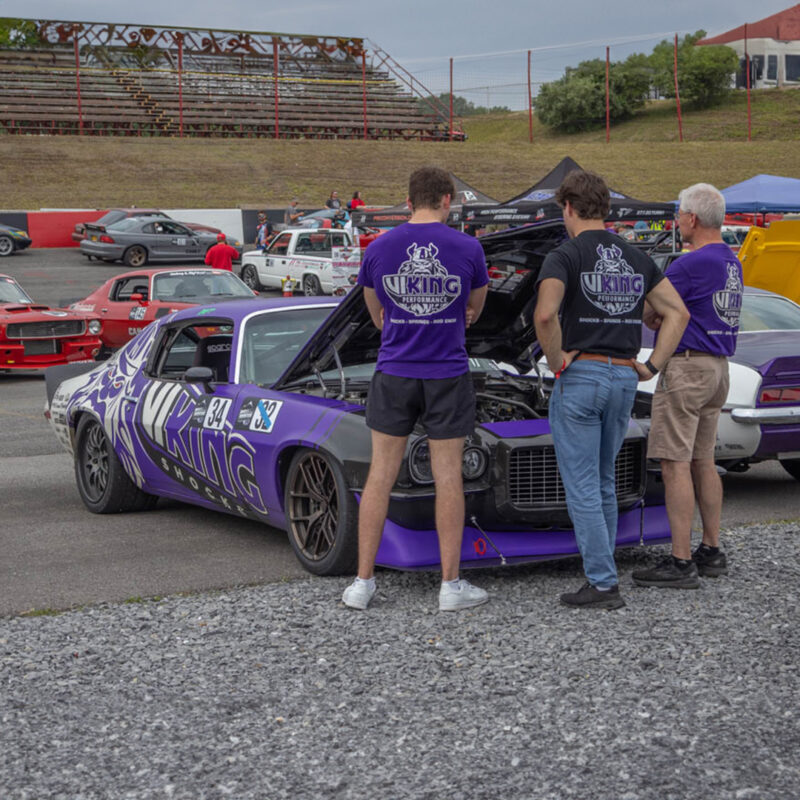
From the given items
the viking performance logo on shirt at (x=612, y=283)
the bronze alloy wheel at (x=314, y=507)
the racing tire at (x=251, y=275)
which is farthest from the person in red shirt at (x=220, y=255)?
the viking performance logo on shirt at (x=612, y=283)

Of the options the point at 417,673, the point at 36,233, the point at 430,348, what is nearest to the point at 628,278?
the point at 430,348

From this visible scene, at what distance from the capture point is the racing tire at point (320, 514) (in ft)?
18.5

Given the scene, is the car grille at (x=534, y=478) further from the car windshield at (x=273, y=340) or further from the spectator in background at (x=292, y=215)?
the spectator in background at (x=292, y=215)

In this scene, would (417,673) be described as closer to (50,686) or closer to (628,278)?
(50,686)

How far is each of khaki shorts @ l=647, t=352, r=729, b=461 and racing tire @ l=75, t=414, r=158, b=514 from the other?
356cm

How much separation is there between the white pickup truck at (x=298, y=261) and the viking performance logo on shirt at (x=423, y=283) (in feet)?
71.1

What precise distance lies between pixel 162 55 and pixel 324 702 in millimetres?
54090

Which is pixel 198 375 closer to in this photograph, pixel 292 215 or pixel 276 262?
pixel 276 262

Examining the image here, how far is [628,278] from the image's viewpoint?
5094mm

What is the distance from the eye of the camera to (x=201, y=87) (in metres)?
53.1

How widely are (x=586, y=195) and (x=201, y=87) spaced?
5042 cm

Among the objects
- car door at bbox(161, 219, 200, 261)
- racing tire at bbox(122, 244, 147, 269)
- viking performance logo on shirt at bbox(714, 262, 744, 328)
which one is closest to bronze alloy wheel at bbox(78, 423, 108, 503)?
viking performance logo on shirt at bbox(714, 262, 744, 328)

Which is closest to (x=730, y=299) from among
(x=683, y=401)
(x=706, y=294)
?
(x=706, y=294)

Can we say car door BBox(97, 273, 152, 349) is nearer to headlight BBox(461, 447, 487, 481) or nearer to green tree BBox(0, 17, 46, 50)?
headlight BBox(461, 447, 487, 481)
